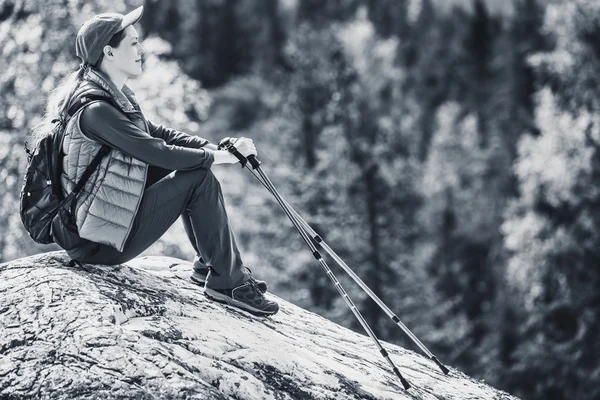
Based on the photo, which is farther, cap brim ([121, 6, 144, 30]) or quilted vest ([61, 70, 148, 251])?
cap brim ([121, 6, 144, 30])

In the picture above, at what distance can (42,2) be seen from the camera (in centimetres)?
1309

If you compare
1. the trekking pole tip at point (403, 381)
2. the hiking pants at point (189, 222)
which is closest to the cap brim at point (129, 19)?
the hiking pants at point (189, 222)

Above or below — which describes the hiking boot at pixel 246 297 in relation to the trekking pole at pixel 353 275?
below

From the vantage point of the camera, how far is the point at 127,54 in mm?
4609

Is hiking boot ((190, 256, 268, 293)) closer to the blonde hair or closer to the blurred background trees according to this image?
the blonde hair

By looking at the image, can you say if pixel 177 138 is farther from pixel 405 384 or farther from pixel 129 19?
pixel 405 384

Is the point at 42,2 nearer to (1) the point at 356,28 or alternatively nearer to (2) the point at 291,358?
(2) the point at 291,358

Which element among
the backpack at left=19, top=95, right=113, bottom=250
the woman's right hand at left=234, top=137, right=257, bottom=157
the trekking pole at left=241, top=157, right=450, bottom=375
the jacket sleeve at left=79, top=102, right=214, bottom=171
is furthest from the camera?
the trekking pole at left=241, top=157, right=450, bottom=375

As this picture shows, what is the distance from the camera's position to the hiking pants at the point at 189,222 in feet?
15.2

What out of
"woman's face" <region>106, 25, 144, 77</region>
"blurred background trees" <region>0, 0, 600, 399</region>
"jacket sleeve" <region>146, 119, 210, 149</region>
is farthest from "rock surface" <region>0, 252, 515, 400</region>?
"blurred background trees" <region>0, 0, 600, 399</region>

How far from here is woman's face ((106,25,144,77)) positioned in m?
4.59

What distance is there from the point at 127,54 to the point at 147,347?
1849mm

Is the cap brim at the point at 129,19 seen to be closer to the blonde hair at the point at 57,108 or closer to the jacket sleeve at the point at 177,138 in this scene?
the blonde hair at the point at 57,108

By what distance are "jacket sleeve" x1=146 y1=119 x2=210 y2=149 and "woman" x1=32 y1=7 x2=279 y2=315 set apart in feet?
0.86
